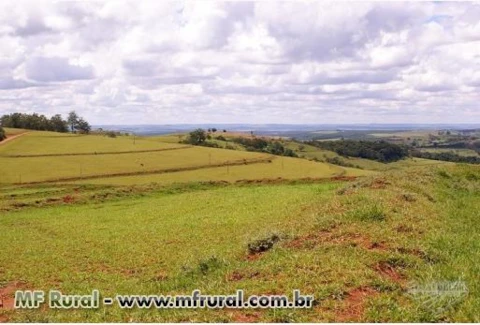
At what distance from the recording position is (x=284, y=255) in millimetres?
13312

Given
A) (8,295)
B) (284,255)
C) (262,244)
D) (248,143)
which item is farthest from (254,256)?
(248,143)

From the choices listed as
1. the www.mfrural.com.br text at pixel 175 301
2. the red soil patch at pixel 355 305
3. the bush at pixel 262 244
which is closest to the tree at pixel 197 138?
the bush at pixel 262 244

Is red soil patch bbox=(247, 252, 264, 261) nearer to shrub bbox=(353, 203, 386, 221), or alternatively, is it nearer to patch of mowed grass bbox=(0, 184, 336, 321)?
patch of mowed grass bbox=(0, 184, 336, 321)

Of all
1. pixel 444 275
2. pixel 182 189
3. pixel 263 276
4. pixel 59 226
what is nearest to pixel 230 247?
pixel 263 276

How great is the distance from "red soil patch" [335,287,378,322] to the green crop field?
22 mm

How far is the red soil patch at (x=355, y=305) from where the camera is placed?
8867mm

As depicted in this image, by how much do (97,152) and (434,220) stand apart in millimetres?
76030

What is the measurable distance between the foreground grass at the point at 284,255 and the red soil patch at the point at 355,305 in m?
0.02

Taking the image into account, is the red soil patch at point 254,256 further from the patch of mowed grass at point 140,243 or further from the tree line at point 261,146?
the tree line at point 261,146

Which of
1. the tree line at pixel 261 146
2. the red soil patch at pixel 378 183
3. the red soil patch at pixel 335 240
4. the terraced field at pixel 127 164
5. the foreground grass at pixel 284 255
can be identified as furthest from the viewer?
the tree line at pixel 261 146

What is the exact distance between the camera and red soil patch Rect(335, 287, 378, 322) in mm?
8867

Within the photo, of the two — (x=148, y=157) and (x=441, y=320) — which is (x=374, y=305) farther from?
(x=148, y=157)

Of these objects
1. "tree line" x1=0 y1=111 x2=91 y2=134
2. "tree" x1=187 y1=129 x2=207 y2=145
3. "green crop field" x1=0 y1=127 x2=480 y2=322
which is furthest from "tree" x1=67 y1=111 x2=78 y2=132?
"green crop field" x1=0 y1=127 x2=480 y2=322

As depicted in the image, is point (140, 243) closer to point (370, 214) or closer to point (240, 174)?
point (370, 214)
